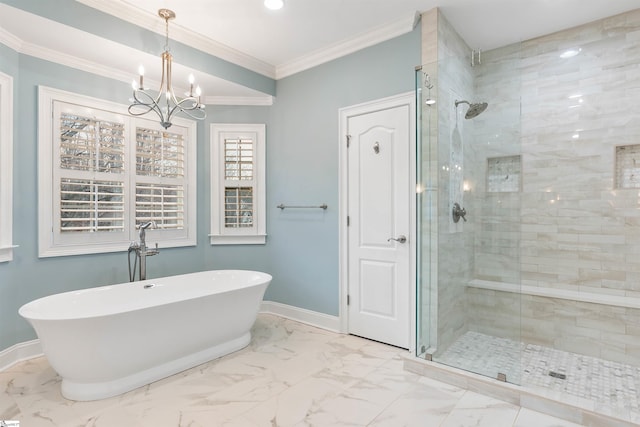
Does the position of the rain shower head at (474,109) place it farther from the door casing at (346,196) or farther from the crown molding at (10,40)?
the crown molding at (10,40)

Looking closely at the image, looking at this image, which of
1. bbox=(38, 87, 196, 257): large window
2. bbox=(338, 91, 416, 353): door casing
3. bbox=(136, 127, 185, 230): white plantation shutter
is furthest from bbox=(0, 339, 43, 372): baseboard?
bbox=(338, 91, 416, 353): door casing

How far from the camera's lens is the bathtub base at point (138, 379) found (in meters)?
2.18

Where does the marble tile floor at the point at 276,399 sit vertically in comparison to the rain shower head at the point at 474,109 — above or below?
below

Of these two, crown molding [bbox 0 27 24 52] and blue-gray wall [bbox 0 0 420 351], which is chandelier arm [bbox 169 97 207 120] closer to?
blue-gray wall [bbox 0 0 420 351]

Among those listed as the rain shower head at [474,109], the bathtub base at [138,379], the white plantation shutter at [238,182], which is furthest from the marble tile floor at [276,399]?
the rain shower head at [474,109]

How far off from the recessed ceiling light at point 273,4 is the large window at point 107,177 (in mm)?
1665

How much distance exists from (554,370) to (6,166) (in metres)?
4.30

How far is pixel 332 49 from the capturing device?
339 centimetres

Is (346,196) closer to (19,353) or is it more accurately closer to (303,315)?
(303,315)

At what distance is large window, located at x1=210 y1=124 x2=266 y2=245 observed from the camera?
4.01 m

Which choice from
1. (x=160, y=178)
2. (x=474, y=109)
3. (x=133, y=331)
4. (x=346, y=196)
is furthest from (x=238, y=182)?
(x=474, y=109)

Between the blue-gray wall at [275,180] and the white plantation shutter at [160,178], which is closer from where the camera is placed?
the blue-gray wall at [275,180]

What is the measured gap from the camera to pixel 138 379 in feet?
7.66

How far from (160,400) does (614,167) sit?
12.6 ft
